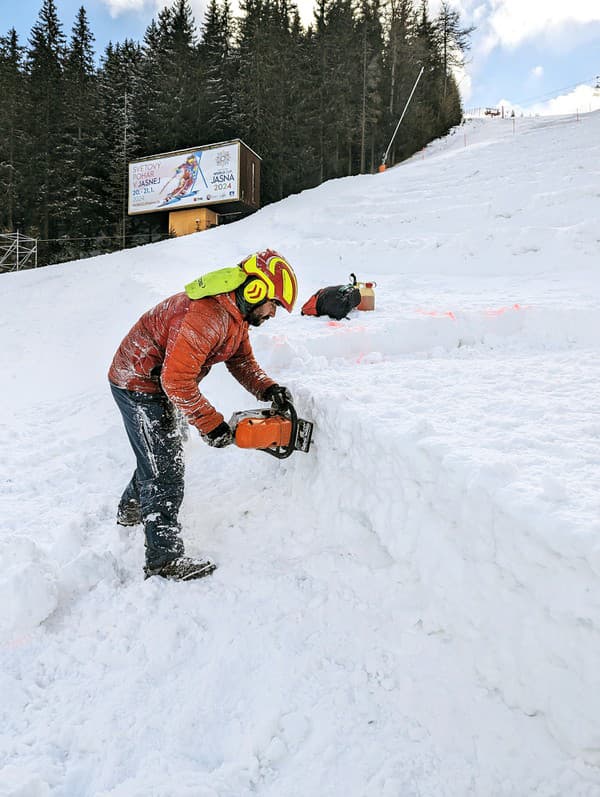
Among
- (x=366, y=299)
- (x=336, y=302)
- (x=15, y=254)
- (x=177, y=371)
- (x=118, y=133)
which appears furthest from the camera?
(x=118, y=133)

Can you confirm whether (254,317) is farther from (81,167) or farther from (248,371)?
(81,167)

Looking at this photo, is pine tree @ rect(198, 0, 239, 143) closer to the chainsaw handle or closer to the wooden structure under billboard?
the wooden structure under billboard

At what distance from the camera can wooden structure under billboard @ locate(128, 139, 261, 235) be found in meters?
21.2

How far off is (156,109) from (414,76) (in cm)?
1801

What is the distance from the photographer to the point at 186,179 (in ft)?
72.2

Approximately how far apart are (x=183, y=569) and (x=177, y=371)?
112 centimetres

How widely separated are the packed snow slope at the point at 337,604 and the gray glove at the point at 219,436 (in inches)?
25.5

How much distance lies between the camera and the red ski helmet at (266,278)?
9.20 feet

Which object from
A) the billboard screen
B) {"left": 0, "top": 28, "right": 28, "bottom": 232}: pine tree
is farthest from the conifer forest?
the billboard screen

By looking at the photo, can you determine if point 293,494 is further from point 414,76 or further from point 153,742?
point 414,76

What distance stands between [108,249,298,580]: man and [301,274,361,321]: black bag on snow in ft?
14.2

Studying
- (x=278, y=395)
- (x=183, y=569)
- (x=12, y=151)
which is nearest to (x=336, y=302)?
(x=278, y=395)

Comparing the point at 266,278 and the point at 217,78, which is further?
the point at 217,78

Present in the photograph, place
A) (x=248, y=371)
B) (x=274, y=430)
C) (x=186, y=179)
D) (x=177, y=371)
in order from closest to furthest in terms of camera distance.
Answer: (x=177, y=371), (x=274, y=430), (x=248, y=371), (x=186, y=179)
